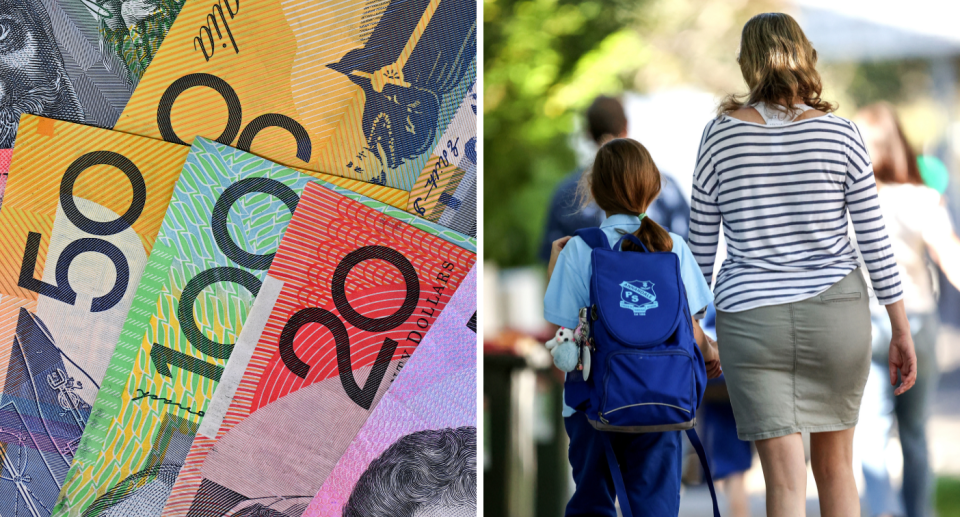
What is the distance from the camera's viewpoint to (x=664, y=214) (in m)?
3.38

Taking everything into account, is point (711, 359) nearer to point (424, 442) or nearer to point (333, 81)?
point (424, 442)

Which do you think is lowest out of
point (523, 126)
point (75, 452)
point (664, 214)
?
point (75, 452)

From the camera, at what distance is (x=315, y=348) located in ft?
7.39

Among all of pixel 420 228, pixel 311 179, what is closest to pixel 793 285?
pixel 420 228

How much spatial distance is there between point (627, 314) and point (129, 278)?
143cm

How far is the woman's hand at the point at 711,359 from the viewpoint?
2404 mm

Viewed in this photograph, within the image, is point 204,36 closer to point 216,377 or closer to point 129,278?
point 129,278

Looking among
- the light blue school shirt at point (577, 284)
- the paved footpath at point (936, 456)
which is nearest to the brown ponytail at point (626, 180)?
the light blue school shirt at point (577, 284)

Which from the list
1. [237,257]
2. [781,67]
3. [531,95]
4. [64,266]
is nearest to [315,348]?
[237,257]

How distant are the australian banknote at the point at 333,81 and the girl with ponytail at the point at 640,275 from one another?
463 millimetres

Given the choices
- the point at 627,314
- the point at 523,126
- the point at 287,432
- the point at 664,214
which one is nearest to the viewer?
the point at 627,314

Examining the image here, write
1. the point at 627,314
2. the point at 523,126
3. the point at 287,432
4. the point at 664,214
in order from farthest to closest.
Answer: the point at 523,126 → the point at 664,214 → the point at 287,432 → the point at 627,314

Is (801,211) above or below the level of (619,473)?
above

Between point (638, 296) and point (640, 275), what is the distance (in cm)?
6
